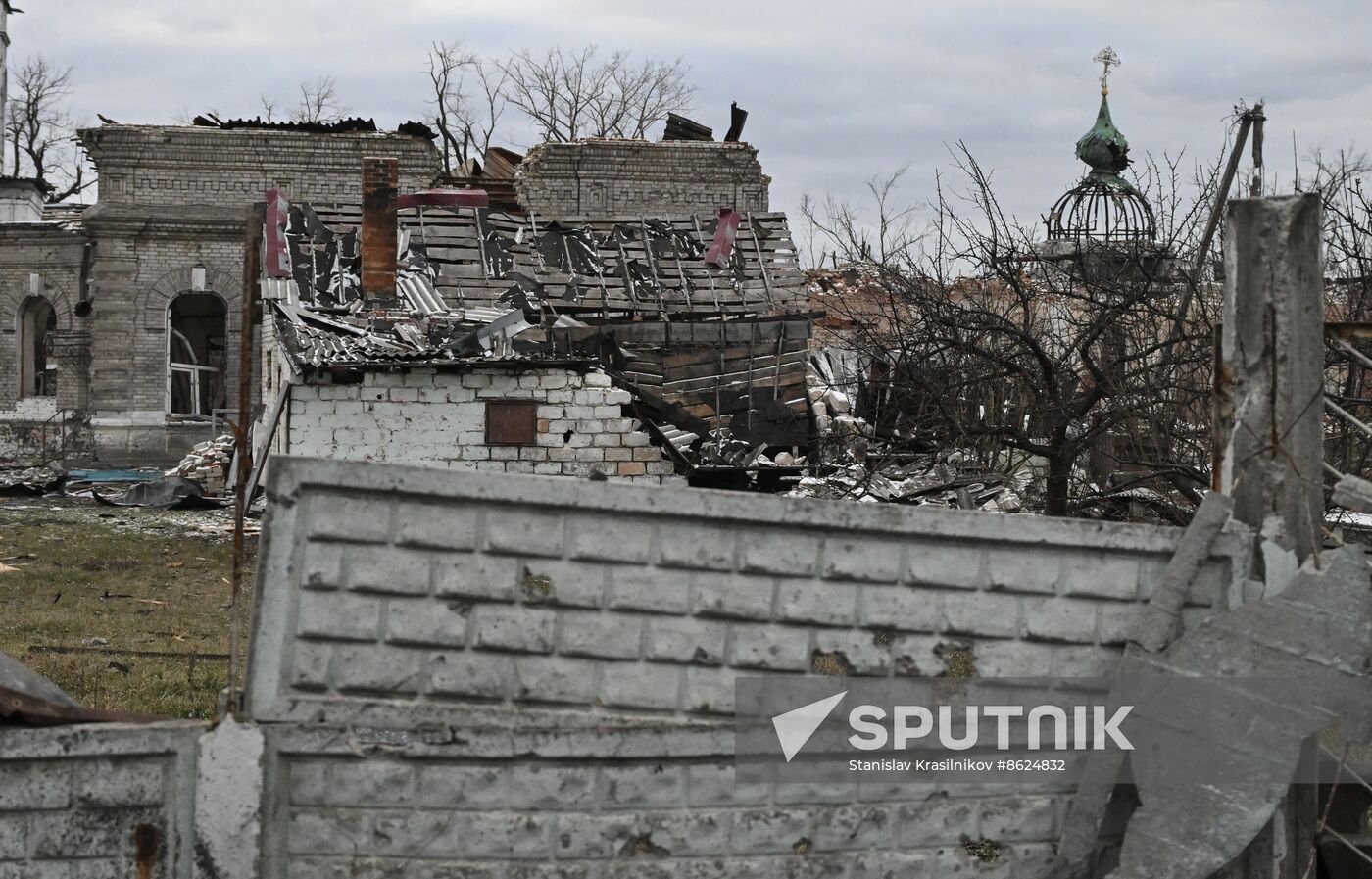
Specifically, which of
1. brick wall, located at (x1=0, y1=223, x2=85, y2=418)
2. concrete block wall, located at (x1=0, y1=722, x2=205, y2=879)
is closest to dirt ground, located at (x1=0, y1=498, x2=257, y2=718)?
concrete block wall, located at (x1=0, y1=722, x2=205, y2=879)

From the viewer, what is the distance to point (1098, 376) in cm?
877

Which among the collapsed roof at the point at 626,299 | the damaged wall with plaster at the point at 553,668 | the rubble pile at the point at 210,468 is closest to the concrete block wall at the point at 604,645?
the damaged wall with plaster at the point at 553,668

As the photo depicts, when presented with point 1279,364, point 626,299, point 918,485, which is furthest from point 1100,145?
point 1279,364

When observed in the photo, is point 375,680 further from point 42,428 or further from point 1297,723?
point 42,428

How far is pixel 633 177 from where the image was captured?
24297 millimetres

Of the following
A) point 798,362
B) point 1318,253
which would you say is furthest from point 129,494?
point 1318,253

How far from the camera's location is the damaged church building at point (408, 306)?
13133 mm

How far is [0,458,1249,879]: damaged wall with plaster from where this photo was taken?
152 inches

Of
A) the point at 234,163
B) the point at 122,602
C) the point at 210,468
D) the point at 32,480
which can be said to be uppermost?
the point at 234,163

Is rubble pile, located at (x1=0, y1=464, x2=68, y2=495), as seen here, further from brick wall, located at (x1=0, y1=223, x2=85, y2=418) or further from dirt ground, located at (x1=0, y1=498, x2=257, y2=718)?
brick wall, located at (x1=0, y1=223, x2=85, y2=418)

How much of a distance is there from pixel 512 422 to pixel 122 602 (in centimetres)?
413

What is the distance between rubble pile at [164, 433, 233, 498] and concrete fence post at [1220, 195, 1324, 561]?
1742 centimetres

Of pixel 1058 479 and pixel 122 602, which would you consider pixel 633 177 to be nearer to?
pixel 122 602

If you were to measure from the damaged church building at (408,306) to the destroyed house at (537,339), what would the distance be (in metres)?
0.03
